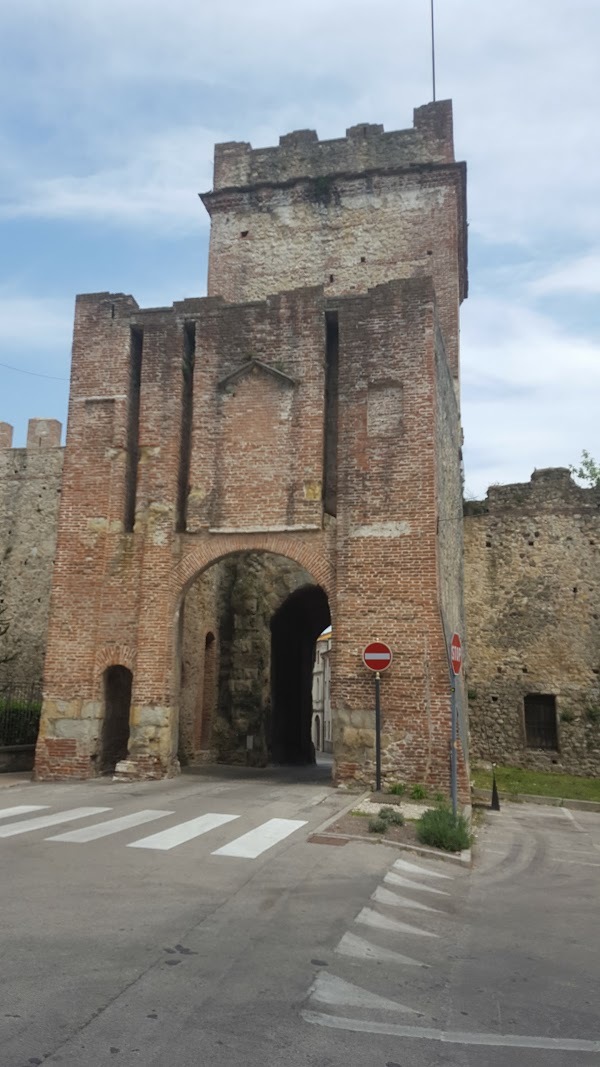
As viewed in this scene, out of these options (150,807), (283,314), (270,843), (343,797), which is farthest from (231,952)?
(283,314)

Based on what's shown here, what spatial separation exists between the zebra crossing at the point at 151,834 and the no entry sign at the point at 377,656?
337 centimetres

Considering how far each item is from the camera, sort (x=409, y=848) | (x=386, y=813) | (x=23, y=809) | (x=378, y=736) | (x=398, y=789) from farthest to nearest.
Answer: (x=378, y=736) → (x=398, y=789) → (x=23, y=809) → (x=386, y=813) → (x=409, y=848)

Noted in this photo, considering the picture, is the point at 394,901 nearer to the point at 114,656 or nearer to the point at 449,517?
the point at 114,656

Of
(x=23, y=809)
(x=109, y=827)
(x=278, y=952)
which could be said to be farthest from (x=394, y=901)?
(x=23, y=809)

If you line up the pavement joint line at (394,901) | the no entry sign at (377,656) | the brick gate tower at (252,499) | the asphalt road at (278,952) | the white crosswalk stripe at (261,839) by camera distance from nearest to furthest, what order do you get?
the asphalt road at (278,952), the pavement joint line at (394,901), the white crosswalk stripe at (261,839), the no entry sign at (377,656), the brick gate tower at (252,499)

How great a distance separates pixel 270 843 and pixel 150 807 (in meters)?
2.97

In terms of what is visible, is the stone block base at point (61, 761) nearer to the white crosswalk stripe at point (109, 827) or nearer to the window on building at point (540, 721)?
the white crosswalk stripe at point (109, 827)

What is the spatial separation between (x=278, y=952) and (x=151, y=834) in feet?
13.4

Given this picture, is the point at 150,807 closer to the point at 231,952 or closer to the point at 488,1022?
the point at 231,952

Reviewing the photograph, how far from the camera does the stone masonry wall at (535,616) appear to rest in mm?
21281

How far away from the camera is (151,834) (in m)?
8.88

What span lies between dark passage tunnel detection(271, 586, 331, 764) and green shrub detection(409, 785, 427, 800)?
9.20m

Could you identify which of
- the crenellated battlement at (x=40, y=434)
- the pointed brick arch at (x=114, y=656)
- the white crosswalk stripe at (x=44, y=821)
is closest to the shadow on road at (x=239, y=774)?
the pointed brick arch at (x=114, y=656)

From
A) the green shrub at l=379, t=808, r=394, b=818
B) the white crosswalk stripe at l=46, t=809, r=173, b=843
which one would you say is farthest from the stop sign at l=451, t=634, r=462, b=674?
the white crosswalk stripe at l=46, t=809, r=173, b=843
